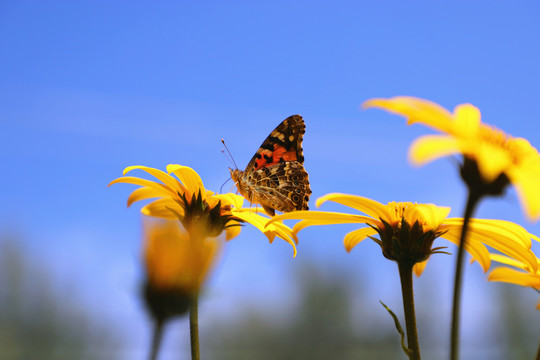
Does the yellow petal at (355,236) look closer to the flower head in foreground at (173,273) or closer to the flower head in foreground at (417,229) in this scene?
the flower head in foreground at (417,229)

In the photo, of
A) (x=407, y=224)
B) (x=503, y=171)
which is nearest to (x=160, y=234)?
(x=503, y=171)

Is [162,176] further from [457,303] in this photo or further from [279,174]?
[457,303]

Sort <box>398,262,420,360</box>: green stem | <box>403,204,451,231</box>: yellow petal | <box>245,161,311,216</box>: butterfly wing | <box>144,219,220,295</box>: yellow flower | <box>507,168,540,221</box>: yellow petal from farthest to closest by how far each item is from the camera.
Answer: <box>245,161,311,216</box>: butterfly wing < <box>403,204,451,231</box>: yellow petal < <box>398,262,420,360</box>: green stem < <box>144,219,220,295</box>: yellow flower < <box>507,168,540,221</box>: yellow petal

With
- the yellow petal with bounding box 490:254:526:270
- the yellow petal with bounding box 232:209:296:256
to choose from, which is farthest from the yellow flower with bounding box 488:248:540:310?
the yellow petal with bounding box 232:209:296:256

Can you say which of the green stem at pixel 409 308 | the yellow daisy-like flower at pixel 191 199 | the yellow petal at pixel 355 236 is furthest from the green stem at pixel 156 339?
the yellow petal at pixel 355 236

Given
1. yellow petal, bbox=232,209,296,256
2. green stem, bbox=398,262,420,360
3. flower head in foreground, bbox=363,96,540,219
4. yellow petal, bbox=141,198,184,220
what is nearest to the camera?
flower head in foreground, bbox=363,96,540,219

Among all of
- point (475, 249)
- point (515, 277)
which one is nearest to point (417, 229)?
point (475, 249)

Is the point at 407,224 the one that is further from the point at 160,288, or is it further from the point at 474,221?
the point at 160,288

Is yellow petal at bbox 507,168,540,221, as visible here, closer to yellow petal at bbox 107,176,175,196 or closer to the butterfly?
yellow petal at bbox 107,176,175,196
